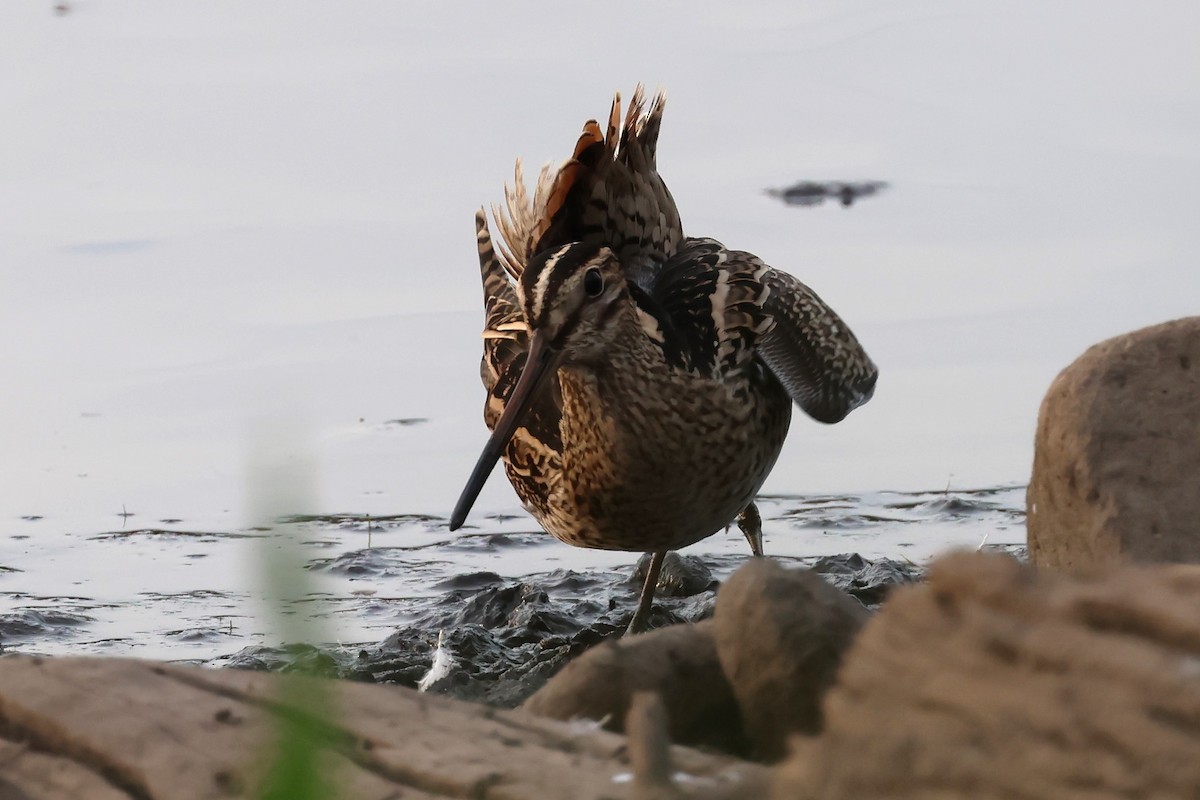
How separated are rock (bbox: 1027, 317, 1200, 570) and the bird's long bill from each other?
1.55m

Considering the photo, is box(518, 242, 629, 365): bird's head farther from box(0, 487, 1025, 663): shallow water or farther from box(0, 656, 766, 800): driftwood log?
box(0, 656, 766, 800): driftwood log

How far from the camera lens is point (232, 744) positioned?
2.55m

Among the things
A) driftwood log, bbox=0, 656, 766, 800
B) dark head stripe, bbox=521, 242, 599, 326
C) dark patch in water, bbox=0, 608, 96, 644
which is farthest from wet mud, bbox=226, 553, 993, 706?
driftwood log, bbox=0, 656, 766, 800

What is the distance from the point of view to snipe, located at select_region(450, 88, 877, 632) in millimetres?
5254

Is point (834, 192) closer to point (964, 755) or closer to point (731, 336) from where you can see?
point (731, 336)

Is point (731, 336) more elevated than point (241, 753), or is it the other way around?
point (731, 336)

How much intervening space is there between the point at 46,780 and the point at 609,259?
304 cm

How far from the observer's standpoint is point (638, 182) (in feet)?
18.8

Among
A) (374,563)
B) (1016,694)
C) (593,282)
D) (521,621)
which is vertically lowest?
(521,621)

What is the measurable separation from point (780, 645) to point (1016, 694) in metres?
1.19

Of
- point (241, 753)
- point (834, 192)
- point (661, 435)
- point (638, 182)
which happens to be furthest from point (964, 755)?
point (834, 192)

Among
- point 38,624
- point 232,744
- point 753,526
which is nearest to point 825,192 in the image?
point 753,526

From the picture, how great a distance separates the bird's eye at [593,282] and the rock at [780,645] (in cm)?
214

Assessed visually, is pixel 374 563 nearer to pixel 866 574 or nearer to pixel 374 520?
pixel 374 520
